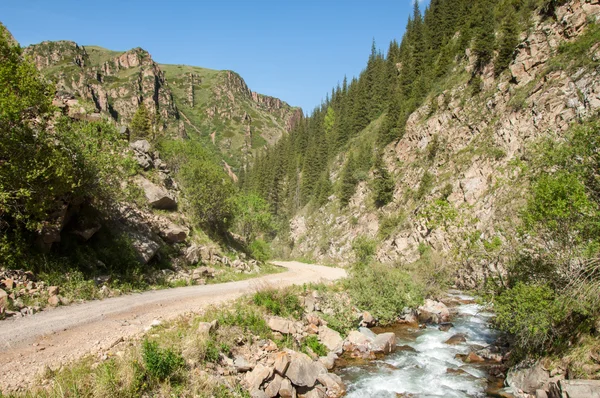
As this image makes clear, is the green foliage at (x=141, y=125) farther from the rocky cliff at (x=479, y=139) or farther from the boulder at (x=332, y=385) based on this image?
the boulder at (x=332, y=385)

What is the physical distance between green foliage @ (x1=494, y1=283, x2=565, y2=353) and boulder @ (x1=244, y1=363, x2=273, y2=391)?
8.21m

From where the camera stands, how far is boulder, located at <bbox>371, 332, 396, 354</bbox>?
48.1ft

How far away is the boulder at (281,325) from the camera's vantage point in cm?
1301

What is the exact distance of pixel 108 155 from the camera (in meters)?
16.5

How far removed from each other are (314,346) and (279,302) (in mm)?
2394

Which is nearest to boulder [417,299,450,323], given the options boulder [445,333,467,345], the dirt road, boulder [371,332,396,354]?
boulder [445,333,467,345]

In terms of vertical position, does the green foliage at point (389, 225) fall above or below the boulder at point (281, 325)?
above

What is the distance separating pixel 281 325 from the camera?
43.2 ft

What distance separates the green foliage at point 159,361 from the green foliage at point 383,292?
12.3 metres

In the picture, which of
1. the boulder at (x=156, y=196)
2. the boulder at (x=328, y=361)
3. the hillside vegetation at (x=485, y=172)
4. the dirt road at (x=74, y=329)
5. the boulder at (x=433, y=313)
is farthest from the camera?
the boulder at (x=156, y=196)

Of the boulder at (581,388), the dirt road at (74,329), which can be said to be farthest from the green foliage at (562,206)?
the dirt road at (74,329)

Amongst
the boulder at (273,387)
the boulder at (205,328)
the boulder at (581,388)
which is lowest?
the boulder at (273,387)

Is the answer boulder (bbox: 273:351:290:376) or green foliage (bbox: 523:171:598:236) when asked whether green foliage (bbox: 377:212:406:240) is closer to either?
green foliage (bbox: 523:171:598:236)

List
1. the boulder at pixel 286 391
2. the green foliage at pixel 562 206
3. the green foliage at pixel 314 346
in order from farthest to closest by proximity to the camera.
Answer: the green foliage at pixel 314 346, the green foliage at pixel 562 206, the boulder at pixel 286 391
